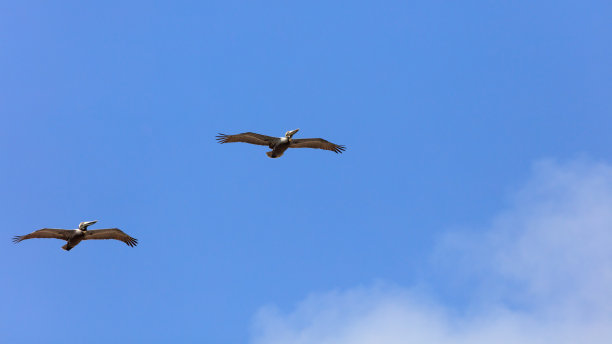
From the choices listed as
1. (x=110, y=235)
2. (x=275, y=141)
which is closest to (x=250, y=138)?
(x=275, y=141)

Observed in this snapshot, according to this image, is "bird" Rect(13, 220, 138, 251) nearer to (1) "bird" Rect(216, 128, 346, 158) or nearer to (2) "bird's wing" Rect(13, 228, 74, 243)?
(2) "bird's wing" Rect(13, 228, 74, 243)

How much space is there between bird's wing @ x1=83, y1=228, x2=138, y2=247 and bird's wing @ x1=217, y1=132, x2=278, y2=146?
29.2 ft

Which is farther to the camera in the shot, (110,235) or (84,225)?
(110,235)

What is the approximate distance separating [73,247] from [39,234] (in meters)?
2.15

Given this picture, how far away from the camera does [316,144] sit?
160 feet

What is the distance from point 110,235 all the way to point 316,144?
1411cm

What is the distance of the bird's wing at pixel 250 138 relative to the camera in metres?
45.9

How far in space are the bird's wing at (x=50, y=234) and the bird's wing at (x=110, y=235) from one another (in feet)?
3.75

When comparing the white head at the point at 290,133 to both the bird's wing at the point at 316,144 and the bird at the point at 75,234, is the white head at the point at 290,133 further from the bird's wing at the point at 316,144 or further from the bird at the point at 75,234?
the bird at the point at 75,234

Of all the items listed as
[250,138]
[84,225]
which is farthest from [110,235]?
[250,138]

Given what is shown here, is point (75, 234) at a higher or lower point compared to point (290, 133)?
lower

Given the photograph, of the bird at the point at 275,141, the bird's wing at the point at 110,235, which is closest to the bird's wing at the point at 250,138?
the bird at the point at 275,141

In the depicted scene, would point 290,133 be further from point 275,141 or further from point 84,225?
point 84,225

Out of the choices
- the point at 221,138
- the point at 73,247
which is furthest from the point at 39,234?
the point at 221,138
